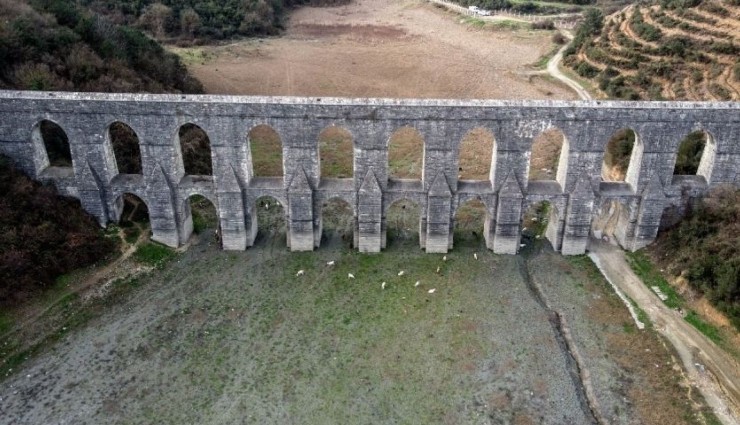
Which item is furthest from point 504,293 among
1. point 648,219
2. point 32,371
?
point 32,371

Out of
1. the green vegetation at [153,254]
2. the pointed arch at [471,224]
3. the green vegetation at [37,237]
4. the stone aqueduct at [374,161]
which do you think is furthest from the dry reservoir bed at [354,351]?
the green vegetation at [37,237]

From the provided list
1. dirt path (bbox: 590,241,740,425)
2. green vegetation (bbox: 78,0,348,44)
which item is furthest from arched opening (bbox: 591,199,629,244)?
green vegetation (bbox: 78,0,348,44)

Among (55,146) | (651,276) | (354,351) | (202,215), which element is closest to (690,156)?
(651,276)

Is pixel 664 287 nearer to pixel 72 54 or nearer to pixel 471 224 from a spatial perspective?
pixel 471 224

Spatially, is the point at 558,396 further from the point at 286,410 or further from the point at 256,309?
the point at 256,309

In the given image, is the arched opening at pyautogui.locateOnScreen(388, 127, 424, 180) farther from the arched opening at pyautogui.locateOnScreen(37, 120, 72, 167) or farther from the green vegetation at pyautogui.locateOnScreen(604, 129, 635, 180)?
the arched opening at pyautogui.locateOnScreen(37, 120, 72, 167)

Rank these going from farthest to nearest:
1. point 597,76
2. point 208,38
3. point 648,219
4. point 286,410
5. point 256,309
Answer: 1. point 208,38
2. point 597,76
3. point 648,219
4. point 256,309
5. point 286,410
